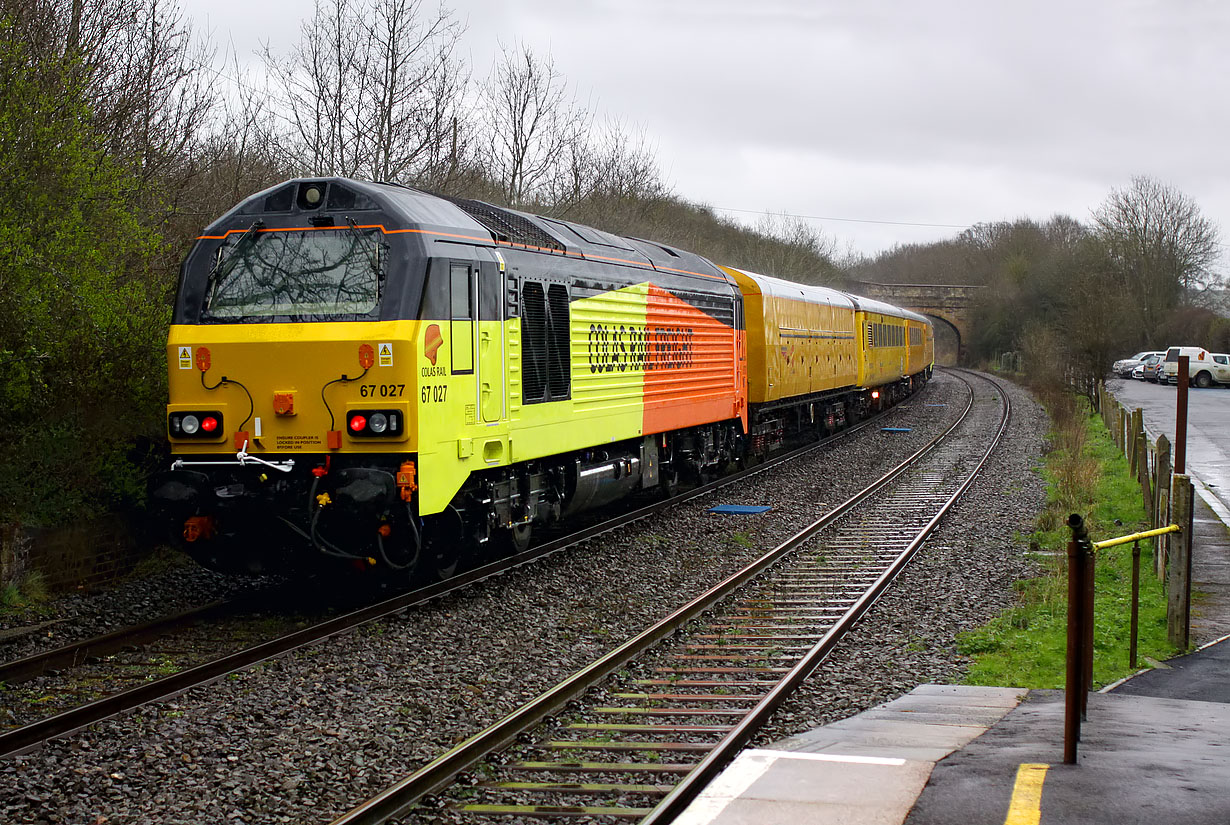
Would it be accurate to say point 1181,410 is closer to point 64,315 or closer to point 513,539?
point 513,539

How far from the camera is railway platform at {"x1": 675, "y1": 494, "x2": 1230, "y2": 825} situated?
427 cm

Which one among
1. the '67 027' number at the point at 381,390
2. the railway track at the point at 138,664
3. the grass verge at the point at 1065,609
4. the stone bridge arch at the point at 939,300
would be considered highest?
the stone bridge arch at the point at 939,300

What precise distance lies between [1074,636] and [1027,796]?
3.06ft

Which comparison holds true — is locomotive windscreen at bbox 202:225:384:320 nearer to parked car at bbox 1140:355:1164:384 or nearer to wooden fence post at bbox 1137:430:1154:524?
wooden fence post at bbox 1137:430:1154:524

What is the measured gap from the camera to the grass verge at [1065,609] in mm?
7871

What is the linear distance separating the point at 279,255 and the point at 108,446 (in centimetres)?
269

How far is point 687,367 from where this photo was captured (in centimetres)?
1518

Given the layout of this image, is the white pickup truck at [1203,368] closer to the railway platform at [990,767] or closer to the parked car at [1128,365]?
the parked car at [1128,365]

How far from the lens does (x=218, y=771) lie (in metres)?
5.53

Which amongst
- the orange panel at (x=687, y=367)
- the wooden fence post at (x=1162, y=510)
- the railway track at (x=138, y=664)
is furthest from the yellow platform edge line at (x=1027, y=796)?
the orange panel at (x=687, y=367)

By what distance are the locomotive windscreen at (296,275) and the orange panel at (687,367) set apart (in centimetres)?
531

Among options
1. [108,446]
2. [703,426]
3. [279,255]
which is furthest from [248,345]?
[703,426]

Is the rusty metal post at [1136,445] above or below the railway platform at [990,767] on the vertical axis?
above

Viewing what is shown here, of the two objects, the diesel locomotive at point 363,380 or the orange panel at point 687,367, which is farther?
the orange panel at point 687,367
